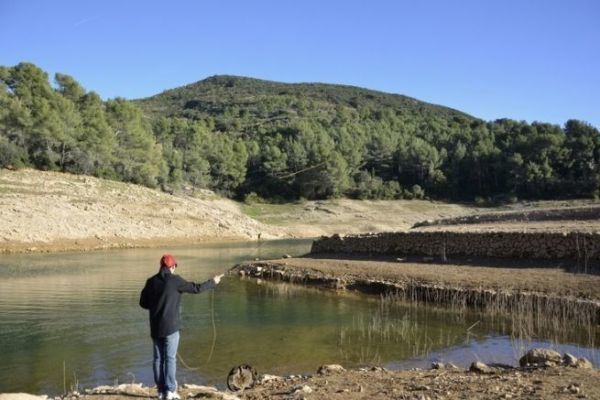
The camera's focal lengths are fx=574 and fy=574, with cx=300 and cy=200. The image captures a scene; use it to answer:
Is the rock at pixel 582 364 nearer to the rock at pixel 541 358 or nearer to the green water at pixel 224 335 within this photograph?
the rock at pixel 541 358

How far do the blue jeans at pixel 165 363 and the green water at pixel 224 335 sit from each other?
8.29 ft

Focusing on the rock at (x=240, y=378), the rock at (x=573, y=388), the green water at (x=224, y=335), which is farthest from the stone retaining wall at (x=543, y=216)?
the rock at (x=240, y=378)

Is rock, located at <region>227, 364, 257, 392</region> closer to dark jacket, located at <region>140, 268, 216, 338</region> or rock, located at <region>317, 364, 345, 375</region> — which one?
rock, located at <region>317, 364, 345, 375</region>

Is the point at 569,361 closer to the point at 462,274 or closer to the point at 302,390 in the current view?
the point at 302,390

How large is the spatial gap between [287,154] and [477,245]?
76.1 meters

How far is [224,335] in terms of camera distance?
15570 mm

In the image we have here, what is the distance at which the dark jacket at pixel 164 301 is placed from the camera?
838 cm

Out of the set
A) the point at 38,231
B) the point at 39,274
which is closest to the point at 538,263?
the point at 39,274

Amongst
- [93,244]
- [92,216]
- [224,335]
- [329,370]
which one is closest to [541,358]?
[329,370]

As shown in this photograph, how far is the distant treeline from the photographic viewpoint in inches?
2479

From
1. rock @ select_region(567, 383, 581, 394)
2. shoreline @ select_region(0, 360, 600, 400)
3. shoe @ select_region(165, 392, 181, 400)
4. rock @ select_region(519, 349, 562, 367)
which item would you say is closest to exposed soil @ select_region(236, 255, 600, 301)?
rock @ select_region(519, 349, 562, 367)

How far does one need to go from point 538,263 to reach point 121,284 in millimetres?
17744

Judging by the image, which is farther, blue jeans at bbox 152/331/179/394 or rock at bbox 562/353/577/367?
rock at bbox 562/353/577/367

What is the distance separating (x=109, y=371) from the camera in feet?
39.2
